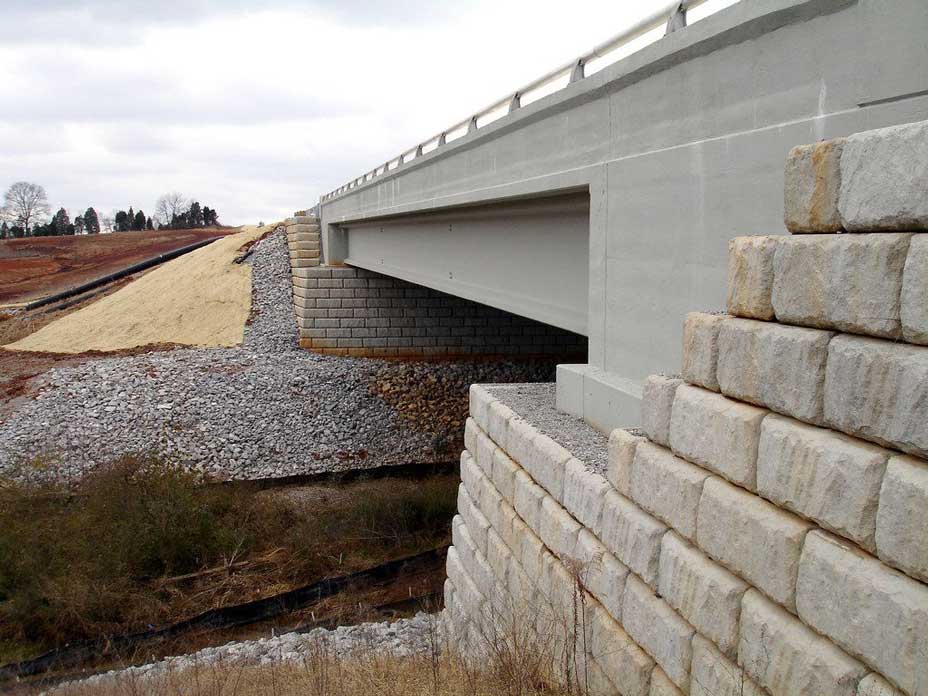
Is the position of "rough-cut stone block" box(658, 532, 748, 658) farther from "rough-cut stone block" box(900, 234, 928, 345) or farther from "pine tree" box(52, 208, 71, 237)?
"pine tree" box(52, 208, 71, 237)

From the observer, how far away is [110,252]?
60.7 metres

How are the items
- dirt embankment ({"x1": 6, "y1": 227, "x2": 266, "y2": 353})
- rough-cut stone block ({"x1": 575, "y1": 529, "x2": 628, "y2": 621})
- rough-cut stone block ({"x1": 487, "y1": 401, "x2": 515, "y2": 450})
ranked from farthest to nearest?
dirt embankment ({"x1": 6, "y1": 227, "x2": 266, "y2": 353}) < rough-cut stone block ({"x1": 487, "y1": 401, "x2": 515, "y2": 450}) < rough-cut stone block ({"x1": 575, "y1": 529, "x2": 628, "y2": 621})

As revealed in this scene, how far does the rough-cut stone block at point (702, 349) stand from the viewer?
3.93 meters

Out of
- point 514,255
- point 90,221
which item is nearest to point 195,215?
point 90,221

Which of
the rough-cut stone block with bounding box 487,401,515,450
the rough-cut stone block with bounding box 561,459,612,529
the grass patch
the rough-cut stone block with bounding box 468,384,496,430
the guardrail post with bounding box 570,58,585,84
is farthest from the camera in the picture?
the grass patch

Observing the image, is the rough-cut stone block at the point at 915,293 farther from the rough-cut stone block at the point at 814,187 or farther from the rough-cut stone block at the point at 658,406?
the rough-cut stone block at the point at 658,406

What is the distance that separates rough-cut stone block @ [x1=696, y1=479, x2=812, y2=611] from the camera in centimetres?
326

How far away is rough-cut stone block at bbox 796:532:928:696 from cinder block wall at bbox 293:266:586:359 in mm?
21280

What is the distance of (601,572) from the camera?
194 inches

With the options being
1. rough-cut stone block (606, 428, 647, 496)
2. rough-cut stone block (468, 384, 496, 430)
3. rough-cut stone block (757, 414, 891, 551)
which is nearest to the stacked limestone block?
rough-cut stone block (468, 384, 496, 430)

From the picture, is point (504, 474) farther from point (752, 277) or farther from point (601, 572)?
point (752, 277)

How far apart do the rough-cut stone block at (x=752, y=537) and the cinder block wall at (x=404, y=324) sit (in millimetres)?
20565

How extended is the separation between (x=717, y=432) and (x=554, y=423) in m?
3.26

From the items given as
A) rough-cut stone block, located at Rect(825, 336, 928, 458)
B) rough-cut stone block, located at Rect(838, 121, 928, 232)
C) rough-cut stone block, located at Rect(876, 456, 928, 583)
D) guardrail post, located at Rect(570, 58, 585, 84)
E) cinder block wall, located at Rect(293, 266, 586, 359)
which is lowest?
cinder block wall, located at Rect(293, 266, 586, 359)
